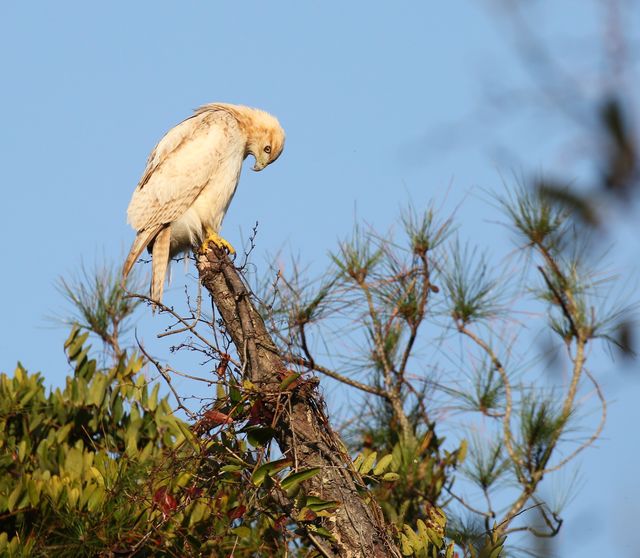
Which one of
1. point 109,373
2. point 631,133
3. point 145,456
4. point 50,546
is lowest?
point 631,133

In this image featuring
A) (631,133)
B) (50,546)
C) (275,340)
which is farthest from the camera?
(50,546)

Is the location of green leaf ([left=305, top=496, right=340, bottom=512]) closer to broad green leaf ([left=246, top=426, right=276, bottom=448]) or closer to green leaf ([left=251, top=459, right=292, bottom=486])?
green leaf ([left=251, top=459, right=292, bottom=486])

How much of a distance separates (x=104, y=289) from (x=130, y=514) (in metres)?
2.26

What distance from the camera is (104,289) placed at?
564cm

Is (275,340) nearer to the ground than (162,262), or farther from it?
nearer to the ground

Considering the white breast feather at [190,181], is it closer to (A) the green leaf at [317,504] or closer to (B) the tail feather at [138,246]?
(B) the tail feather at [138,246]

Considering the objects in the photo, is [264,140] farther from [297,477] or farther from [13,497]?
[297,477]

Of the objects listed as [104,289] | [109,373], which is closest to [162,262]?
[104,289]

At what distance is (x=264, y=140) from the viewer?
6.59 meters

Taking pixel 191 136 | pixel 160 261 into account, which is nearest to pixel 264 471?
pixel 160 261

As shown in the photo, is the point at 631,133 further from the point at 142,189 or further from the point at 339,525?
the point at 142,189

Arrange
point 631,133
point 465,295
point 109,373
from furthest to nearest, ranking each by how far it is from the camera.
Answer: point 465,295 < point 109,373 < point 631,133

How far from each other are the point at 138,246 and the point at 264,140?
1.28 meters

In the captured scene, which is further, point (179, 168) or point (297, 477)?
point (179, 168)
